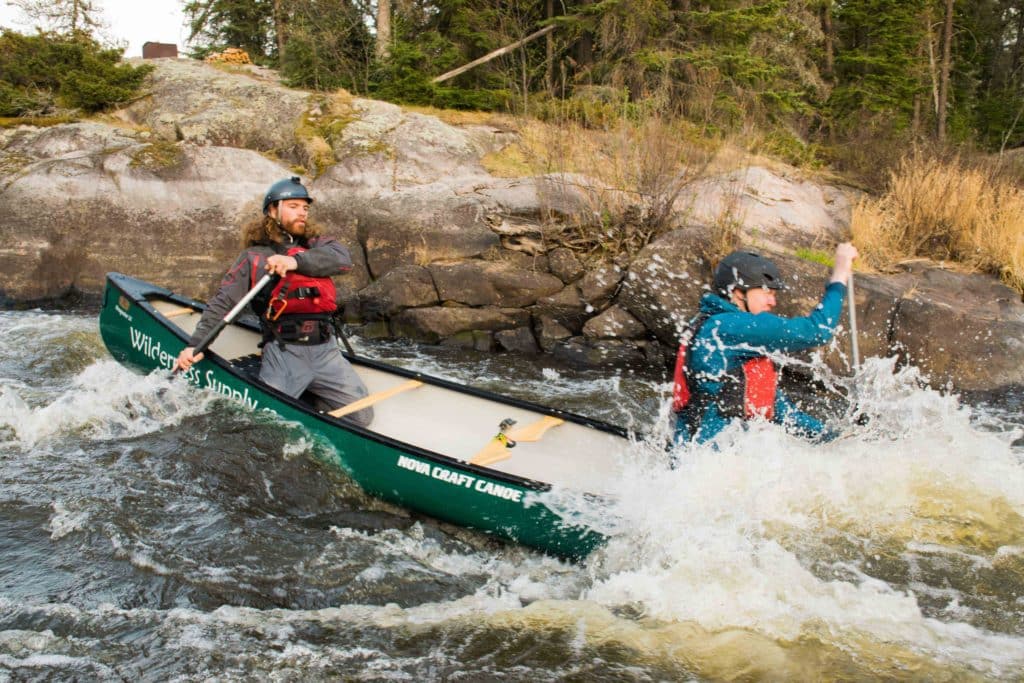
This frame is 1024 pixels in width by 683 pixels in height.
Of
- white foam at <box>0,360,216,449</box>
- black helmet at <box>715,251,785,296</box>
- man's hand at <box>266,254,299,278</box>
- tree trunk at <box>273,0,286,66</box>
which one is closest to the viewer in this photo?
black helmet at <box>715,251,785,296</box>

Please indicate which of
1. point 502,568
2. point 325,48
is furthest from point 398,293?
point 325,48

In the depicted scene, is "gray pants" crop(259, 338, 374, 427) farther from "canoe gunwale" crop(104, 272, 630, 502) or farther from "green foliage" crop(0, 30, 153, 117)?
"green foliage" crop(0, 30, 153, 117)

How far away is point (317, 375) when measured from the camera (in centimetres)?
551

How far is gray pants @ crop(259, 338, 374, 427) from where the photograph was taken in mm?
5398

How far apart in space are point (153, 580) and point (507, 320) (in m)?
5.67

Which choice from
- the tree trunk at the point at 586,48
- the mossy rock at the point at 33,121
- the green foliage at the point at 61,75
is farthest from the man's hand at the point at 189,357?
the tree trunk at the point at 586,48

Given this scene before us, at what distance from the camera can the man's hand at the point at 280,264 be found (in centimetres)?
508

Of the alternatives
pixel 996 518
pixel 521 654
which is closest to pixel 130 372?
pixel 521 654

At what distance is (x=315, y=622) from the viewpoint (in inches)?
148

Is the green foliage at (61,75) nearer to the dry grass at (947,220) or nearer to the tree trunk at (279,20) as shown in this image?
→ the tree trunk at (279,20)

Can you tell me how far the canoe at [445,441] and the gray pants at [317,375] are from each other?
0.50ft

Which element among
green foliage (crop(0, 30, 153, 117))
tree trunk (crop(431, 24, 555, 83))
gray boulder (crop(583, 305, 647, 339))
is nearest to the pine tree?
green foliage (crop(0, 30, 153, 117))

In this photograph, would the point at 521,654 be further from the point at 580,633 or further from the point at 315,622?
the point at 315,622

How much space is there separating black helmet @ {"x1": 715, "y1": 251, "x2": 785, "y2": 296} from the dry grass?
580 cm
